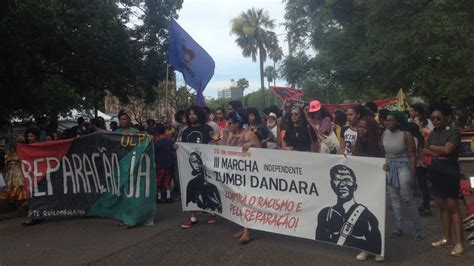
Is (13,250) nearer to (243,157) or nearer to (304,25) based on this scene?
(243,157)

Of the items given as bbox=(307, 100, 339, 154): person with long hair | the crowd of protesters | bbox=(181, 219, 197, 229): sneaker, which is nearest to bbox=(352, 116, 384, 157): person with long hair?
the crowd of protesters

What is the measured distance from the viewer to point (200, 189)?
710 centimetres

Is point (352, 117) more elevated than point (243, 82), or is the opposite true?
point (243, 82)

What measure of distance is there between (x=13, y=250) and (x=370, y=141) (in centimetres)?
475

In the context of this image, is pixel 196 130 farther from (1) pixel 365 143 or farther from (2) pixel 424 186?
(2) pixel 424 186

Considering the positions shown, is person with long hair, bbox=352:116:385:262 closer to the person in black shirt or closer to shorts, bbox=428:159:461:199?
shorts, bbox=428:159:461:199

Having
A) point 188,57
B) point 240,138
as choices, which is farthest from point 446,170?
point 188,57

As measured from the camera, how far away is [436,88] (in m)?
17.2

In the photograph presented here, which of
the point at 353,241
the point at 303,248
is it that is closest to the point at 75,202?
the point at 303,248

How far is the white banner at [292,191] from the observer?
5254 millimetres

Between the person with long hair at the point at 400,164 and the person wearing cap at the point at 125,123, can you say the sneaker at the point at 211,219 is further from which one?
the person with long hair at the point at 400,164

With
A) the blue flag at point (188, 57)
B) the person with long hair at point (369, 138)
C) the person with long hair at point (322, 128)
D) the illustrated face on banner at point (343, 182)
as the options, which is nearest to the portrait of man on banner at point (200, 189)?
the person with long hair at point (322, 128)

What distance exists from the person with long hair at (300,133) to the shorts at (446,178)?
180 centimetres

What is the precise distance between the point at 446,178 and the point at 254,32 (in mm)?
50643
